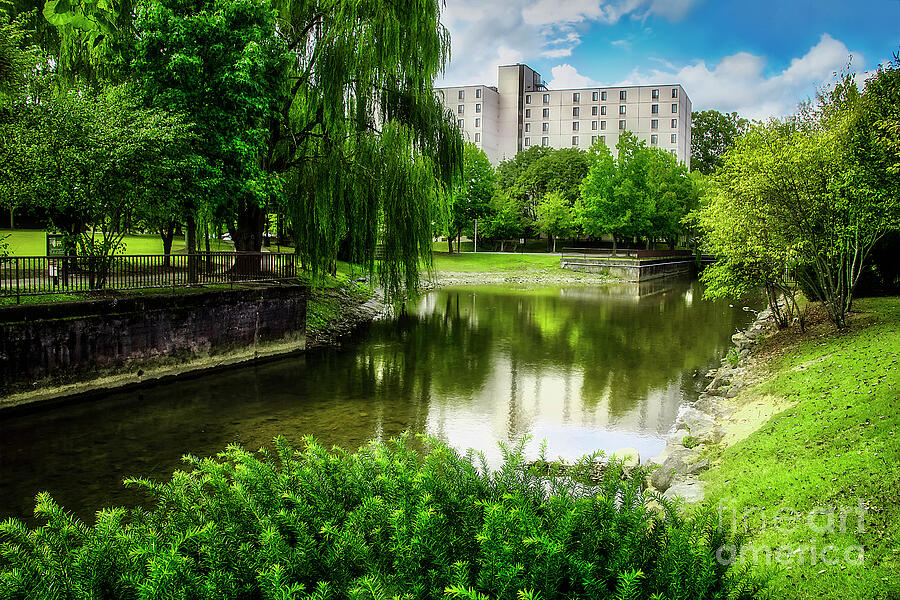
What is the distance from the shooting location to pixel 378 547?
3.62 meters

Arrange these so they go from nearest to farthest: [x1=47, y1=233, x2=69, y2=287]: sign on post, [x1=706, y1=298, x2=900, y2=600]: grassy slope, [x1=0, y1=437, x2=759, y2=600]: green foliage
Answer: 1. [x1=0, y1=437, x2=759, y2=600]: green foliage
2. [x1=706, y1=298, x2=900, y2=600]: grassy slope
3. [x1=47, y1=233, x2=69, y2=287]: sign on post

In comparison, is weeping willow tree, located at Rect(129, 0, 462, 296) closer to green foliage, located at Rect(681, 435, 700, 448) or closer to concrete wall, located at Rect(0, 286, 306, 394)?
concrete wall, located at Rect(0, 286, 306, 394)

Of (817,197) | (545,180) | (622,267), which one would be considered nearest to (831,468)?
(817,197)

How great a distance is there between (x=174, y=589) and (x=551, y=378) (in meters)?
14.7

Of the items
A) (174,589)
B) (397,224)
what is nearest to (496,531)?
(174,589)

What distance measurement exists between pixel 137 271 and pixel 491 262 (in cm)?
4442

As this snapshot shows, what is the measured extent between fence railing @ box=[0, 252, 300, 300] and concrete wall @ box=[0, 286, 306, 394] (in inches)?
36.3

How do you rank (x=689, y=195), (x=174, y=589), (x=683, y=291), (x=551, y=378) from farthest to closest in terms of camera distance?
(x=689, y=195), (x=683, y=291), (x=551, y=378), (x=174, y=589)

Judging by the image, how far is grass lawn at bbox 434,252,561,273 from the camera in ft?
183

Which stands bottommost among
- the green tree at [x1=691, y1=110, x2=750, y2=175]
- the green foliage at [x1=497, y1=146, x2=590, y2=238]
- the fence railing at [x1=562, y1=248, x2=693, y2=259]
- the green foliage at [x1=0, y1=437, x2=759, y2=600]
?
the green foliage at [x1=0, y1=437, x2=759, y2=600]

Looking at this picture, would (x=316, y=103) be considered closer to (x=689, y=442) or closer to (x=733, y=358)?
(x=733, y=358)

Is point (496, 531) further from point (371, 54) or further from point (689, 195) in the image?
point (689, 195)

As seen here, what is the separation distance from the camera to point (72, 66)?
→ 1892cm

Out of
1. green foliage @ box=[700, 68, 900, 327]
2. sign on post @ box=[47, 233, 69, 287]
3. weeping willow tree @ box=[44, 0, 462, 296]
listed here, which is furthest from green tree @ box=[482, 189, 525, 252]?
sign on post @ box=[47, 233, 69, 287]
